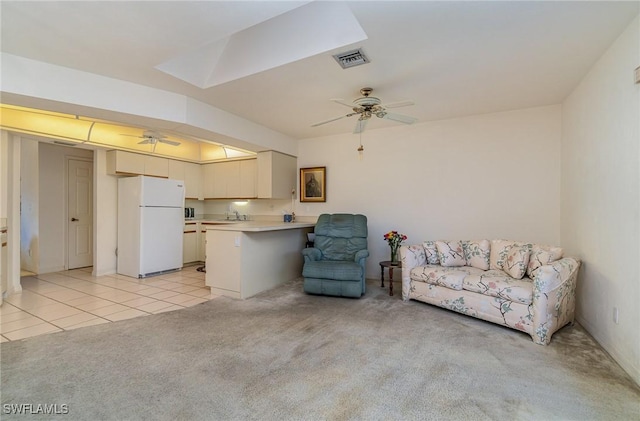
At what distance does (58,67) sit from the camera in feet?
9.08

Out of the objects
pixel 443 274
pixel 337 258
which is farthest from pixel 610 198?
pixel 337 258

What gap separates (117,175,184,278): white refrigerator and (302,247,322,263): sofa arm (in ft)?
9.05

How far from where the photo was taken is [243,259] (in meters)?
3.79

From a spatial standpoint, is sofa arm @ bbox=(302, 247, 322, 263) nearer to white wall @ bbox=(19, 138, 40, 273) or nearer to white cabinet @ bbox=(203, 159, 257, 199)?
white cabinet @ bbox=(203, 159, 257, 199)

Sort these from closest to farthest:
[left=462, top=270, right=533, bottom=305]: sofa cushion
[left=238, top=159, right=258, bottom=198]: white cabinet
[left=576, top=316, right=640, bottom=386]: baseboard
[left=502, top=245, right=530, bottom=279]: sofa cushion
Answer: [left=576, top=316, right=640, bottom=386]: baseboard < [left=462, top=270, right=533, bottom=305]: sofa cushion < [left=502, top=245, right=530, bottom=279]: sofa cushion < [left=238, top=159, right=258, bottom=198]: white cabinet

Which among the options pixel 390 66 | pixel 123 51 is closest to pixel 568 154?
pixel 390 66

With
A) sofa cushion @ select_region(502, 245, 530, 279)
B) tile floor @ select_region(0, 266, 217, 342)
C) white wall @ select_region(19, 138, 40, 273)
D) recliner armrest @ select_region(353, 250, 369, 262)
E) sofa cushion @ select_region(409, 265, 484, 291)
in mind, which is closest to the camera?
tile floor @ select_region(0, 266, 217, 342)

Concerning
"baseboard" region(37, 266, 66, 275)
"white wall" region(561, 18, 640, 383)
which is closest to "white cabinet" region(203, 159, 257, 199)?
"baseboard" region(37, 266, 66, 275)

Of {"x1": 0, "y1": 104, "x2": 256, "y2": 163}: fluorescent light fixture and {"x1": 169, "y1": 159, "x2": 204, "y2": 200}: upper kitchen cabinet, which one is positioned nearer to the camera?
{"x1": 0, "y1": 104, "x2": 256, "y2": 163}: fluorescent light fixture

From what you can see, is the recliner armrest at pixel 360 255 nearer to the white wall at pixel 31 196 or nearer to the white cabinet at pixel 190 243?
the white cabinet at pixel 190 243

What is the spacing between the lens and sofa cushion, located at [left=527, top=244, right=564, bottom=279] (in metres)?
2.94

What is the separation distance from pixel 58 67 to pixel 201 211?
4.43m

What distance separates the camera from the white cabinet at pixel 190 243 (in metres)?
5.82

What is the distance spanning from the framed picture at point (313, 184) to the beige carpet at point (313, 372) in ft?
8.85
